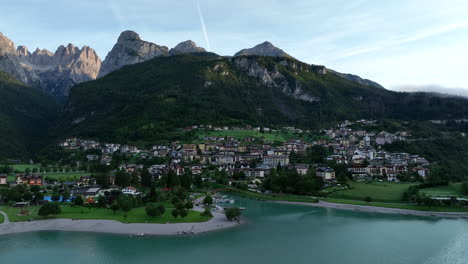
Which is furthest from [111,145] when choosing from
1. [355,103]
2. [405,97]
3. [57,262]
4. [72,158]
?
[405,97]

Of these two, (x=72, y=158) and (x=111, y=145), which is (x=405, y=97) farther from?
(x=72, y=158)

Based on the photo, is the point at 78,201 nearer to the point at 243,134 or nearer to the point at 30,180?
the point at 30,180

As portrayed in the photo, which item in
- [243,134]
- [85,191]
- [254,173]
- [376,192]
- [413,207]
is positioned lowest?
[413,207]

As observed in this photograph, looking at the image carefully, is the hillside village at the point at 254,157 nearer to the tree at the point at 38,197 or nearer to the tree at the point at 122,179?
the tree at the point at 122,179

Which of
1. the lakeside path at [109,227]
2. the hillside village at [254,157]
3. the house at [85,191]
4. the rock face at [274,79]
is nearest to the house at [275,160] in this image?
the hillside village at [254,157]

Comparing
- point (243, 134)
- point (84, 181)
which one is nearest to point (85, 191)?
point (84, 181)

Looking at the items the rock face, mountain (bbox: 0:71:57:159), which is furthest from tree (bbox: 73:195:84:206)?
the rock face

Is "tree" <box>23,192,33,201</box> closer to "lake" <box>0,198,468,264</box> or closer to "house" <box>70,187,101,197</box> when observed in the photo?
"house" <box>70,187,101,197</box>
